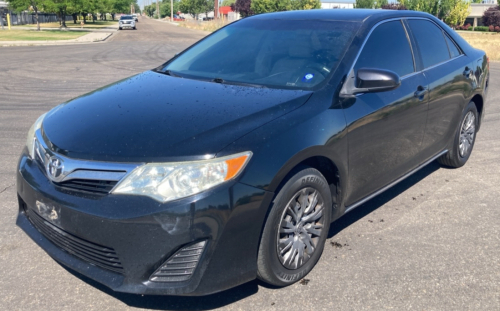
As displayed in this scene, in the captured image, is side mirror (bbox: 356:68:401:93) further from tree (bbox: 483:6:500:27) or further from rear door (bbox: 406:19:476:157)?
tree (bbox: 483:6:500:27)

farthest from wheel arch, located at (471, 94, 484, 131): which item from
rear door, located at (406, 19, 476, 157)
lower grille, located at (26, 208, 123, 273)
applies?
lower grille, located at (26, 208, 123, 273)

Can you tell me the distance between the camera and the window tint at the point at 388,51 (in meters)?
3.79

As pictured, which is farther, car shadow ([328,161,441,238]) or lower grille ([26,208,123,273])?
car shadow ([328,161,441,238])

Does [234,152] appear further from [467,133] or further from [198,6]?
[198,6]

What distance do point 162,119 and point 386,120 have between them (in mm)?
1747

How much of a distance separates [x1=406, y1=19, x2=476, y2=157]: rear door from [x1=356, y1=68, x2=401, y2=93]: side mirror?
1.06 m

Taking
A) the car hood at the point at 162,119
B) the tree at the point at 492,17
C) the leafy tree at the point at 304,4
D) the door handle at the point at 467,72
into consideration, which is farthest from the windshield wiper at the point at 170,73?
the tree at the point at 492,17

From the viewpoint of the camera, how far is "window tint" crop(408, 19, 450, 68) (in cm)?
448

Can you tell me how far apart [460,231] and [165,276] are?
260 cm

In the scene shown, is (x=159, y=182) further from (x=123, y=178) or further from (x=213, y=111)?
(x=213, y=111)

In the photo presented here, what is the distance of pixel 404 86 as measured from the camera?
4004mm

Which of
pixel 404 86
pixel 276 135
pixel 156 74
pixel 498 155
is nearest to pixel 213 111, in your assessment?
pixel 276 135

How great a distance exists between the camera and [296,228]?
10.2ft

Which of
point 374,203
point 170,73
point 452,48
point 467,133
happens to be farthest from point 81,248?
point 467,133
